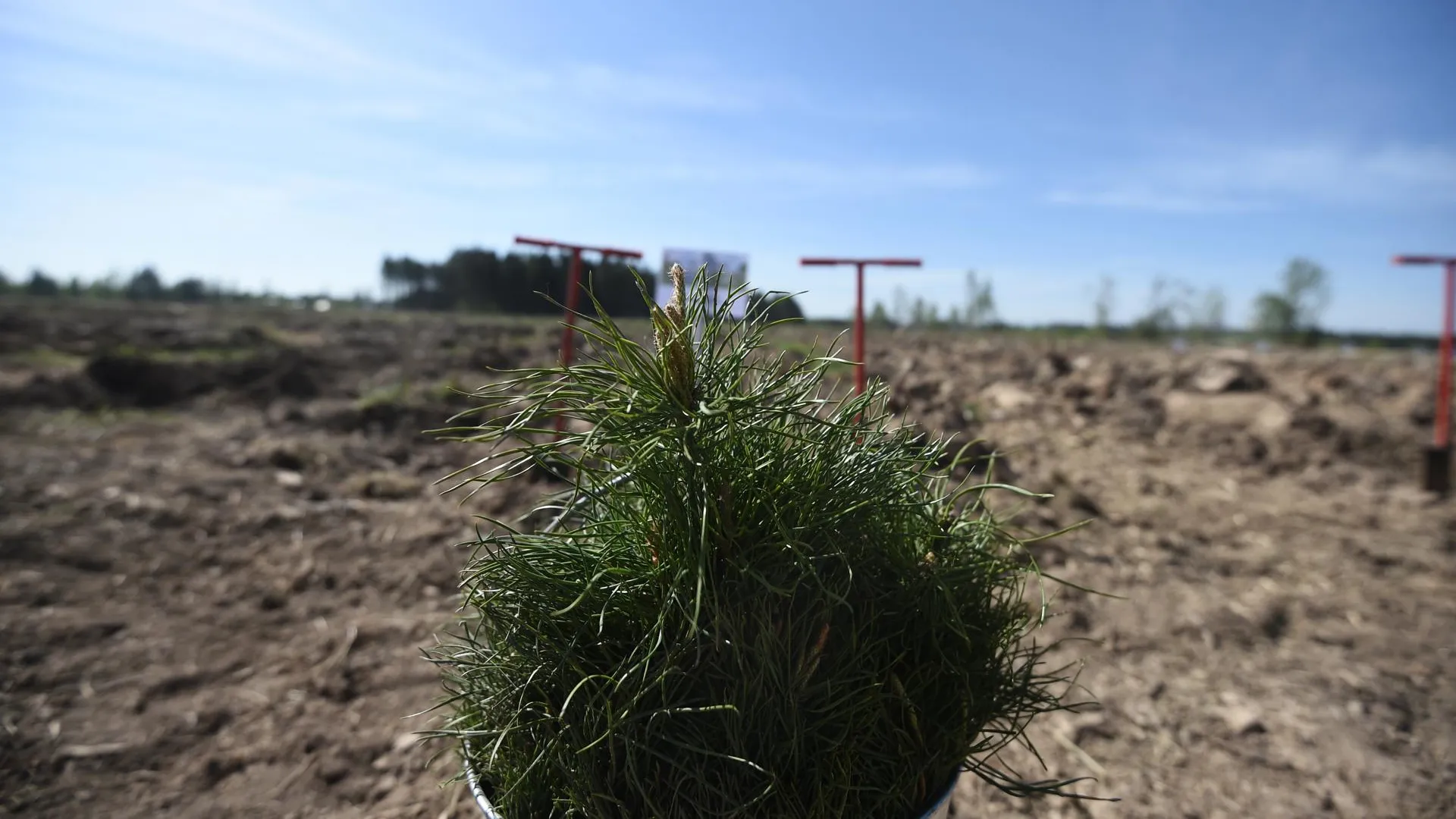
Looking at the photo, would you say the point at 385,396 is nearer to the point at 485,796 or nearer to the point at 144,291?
the point at 485,796

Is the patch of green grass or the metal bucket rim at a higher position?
the patch of green grass

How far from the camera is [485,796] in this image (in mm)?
1223

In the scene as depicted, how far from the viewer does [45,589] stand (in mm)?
3596

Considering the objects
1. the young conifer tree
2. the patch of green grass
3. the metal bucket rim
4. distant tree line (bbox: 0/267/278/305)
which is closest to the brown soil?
the patch of green grass

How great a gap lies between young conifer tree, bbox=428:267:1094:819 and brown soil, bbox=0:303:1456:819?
4.01ft

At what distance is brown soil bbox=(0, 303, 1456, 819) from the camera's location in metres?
2.46

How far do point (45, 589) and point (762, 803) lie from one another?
13.2ft

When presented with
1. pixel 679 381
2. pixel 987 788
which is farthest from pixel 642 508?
pixel 987 788

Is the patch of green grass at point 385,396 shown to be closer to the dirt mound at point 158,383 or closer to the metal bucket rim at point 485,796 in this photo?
the dirt mound at point 158,383

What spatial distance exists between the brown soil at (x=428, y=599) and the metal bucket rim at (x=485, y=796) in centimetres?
107

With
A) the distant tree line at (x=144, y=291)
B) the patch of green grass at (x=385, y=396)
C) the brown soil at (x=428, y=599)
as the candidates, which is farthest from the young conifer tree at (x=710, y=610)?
the distant tree line at (x=144, y=291)

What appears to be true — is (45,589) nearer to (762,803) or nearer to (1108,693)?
(762,803)

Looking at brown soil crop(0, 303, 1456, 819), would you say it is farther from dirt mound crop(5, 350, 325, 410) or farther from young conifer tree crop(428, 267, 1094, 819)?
young conifer tree crop(428, 267, 1094, 819)

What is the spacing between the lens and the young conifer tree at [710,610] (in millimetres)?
1133
